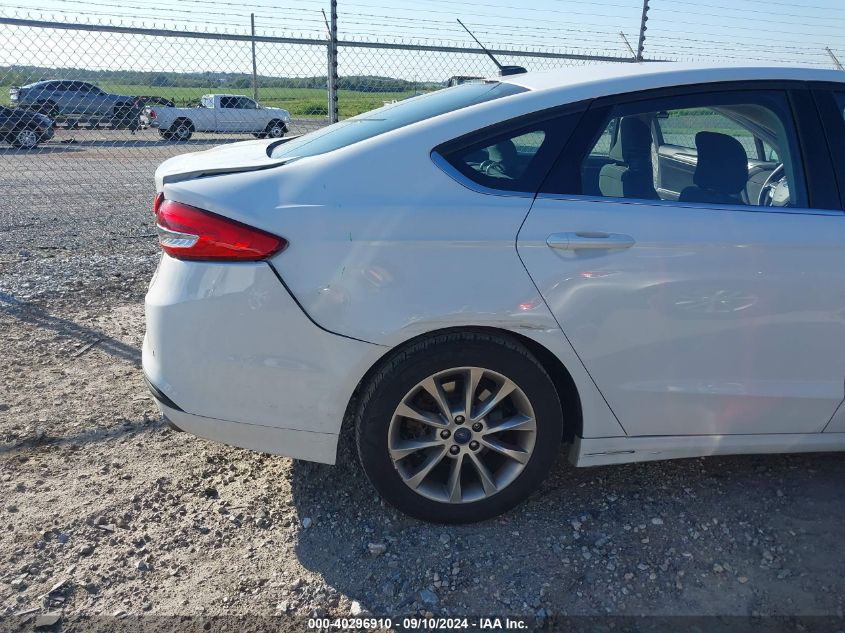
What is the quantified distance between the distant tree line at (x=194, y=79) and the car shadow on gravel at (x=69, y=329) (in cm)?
206

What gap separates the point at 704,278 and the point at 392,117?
141cm

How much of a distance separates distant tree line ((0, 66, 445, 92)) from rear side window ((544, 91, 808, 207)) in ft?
12.4

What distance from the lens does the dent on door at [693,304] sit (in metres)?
2.48

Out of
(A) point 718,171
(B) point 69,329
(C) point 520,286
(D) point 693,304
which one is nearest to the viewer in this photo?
(C) point 520,286

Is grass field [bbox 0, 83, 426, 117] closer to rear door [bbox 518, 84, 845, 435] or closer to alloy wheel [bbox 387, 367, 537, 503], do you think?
rear door [bbox 518, 84, 845, 435]

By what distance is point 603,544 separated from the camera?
2.68 metres

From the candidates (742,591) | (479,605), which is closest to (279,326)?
(479,605)

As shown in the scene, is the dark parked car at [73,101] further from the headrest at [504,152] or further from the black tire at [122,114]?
the headrest at [504,152]

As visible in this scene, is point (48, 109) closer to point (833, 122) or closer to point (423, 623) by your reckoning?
point (423, 623)

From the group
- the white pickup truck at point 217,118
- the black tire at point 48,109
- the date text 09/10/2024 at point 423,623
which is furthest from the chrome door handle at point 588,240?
the black tire at point 48,109

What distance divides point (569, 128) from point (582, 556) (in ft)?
5.25

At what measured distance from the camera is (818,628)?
2289 mm

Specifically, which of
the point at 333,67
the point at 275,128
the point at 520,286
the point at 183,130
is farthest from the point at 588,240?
the point at 275,128

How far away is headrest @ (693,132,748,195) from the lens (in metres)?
2.75
